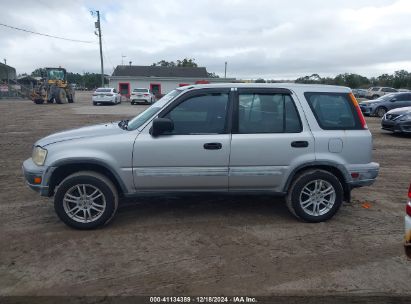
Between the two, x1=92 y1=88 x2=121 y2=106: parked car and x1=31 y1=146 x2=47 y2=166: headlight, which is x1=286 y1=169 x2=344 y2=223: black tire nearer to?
x1=31 y1=146 x2=47 y2=166: headlight

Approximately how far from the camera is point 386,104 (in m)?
21.0

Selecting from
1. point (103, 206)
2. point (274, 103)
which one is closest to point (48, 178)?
point (103, 206)

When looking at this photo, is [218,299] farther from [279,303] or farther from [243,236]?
[243,236]

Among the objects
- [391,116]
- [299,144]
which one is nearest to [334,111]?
[299,144]

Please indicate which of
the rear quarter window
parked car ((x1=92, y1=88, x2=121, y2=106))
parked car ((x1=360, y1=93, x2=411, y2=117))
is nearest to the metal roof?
parked car ((x1=92, y1=88, x2=121, y2=106))

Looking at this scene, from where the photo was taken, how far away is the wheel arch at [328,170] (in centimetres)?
484

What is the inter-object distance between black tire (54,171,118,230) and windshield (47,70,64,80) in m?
33.9

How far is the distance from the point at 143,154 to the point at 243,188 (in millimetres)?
1364

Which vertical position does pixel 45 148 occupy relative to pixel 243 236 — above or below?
above

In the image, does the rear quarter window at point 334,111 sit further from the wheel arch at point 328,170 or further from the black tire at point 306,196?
the black tire at point 306,196

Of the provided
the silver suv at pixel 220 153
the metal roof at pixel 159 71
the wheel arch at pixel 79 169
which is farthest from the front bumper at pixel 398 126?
the metal roof at pixel 159 71

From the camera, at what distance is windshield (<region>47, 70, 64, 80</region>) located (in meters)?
35.1

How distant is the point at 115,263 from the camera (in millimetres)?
3857

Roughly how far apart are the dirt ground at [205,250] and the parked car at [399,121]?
847cm
